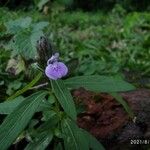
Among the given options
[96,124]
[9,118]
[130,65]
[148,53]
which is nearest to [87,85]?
[9,118]

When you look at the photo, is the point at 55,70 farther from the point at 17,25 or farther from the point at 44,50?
the point at 17,25

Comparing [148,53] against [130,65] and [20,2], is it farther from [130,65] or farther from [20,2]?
A: [20,2]

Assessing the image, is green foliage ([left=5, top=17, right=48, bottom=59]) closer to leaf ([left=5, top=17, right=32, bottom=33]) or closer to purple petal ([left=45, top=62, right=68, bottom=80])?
leaf ([left=5, top=17, right=32, bottom=33])

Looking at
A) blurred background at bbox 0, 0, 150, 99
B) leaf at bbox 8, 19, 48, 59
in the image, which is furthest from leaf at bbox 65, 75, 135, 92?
leaf at bbox 8, 19, 48, 59

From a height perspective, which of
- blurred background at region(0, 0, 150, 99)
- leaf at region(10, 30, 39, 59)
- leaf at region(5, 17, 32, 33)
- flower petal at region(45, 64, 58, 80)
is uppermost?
flower petal at region(45, 64, 58, 80)

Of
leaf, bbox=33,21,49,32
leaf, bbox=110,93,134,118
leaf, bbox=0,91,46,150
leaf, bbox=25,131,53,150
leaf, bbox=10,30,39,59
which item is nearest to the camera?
leaf, bbox=0,91,46,150

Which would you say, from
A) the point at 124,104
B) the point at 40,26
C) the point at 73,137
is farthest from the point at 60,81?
the point at 40,26
